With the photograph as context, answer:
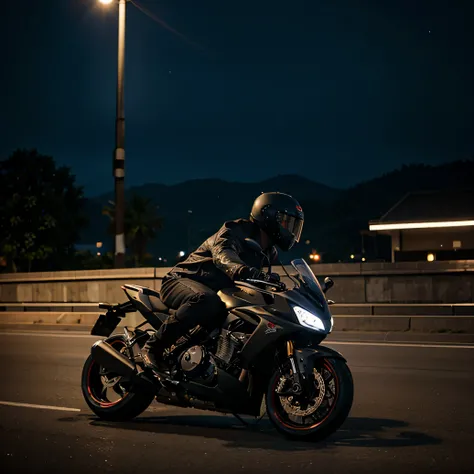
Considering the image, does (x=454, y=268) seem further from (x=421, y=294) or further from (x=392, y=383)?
(x=392, y=383)

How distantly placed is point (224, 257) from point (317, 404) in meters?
1.25

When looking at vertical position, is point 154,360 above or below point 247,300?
below

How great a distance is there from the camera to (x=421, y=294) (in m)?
16.9

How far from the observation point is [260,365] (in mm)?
6383

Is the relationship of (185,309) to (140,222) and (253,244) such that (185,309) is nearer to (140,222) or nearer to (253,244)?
(253,244)

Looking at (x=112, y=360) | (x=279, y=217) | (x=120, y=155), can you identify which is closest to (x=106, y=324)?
(x=112, y=360)

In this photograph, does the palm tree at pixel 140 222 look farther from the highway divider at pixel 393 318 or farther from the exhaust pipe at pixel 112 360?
the exhaust pipe at pixel 112 360

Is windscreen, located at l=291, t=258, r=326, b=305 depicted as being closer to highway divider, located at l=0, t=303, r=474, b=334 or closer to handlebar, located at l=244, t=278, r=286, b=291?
handlebar, located at l=244, t=278, r=286, b=291

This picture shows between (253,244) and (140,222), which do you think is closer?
(253,244)

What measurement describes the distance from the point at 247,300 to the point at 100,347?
1.64m

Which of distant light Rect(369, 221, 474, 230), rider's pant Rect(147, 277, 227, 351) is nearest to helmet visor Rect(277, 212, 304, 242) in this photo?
rider's pant Rect(147, 277, 227, 351)

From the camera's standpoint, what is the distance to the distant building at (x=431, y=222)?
38406mm

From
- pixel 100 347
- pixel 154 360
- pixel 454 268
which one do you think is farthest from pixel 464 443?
pixel 454 268

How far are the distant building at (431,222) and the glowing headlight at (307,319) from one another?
29.6 m
